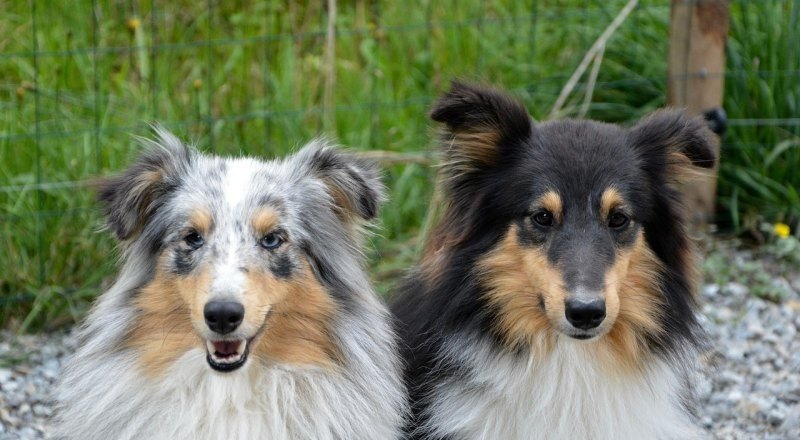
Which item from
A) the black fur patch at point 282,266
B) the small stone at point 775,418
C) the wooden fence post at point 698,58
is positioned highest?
the wooden fence post at point 698,58

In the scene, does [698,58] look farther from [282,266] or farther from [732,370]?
[282,266]

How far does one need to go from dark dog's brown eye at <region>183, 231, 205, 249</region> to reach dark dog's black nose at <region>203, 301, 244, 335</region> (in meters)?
0.31

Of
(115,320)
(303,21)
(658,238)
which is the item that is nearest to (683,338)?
(658,238)

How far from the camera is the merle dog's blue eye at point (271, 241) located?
3760mm

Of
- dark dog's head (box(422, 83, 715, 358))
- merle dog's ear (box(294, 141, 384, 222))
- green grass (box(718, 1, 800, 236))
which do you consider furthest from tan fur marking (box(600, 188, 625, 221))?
green grass (box(718, 1, 800, 236))

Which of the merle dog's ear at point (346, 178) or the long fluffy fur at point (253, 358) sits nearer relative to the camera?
the long fluffy fur at point (253, 358)

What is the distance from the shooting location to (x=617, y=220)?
390cm

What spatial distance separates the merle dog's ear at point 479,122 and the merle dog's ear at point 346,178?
1.07 ft

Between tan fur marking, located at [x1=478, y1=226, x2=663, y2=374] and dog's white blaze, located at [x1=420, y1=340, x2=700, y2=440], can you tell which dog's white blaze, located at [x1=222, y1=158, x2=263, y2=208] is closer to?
tan fur marking, located at [x1=478, y1=226, x2=663, y2=374]

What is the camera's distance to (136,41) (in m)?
7.46

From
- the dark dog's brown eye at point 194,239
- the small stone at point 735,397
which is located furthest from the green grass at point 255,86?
the dark dog's brown eye at point 194,239

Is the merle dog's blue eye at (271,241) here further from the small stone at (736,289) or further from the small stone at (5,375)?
the small stone at (736,289)

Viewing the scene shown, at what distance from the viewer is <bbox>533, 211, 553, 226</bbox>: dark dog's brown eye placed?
12.7 ft

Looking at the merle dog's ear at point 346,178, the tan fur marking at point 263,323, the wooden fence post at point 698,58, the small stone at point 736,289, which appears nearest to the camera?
the tan fur marking at point 263,323
